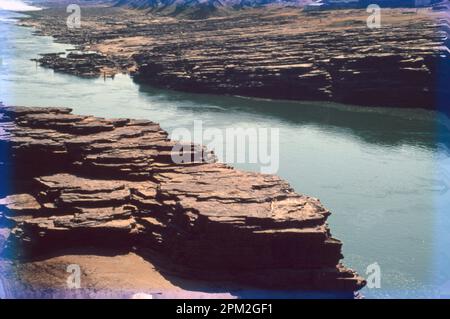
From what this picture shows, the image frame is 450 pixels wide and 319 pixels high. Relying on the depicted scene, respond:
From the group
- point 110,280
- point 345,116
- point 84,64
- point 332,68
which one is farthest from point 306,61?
point 110,280

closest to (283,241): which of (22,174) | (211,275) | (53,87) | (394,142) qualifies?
(211,275)

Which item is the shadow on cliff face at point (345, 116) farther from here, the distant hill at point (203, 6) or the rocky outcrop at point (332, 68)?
the distant hill at point (203, 6)

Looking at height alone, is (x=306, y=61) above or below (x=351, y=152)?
above

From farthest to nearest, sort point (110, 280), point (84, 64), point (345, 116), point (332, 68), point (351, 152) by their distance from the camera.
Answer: point (84, 64) < point (332, 68) < point (345, 116) < point (351, 152) < point (110, 280)

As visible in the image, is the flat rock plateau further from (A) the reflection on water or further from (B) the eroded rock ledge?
(B) the eroded rock ledge

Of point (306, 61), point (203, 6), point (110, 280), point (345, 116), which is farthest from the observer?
point (203, 6)

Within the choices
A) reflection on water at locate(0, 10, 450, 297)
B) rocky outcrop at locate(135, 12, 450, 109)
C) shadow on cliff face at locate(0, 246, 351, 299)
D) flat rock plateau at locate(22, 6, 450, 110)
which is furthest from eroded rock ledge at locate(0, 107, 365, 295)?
flat rock plateau at locate(22, 6, 450, 110)

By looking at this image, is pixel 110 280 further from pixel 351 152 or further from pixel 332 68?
pixel 332 68
